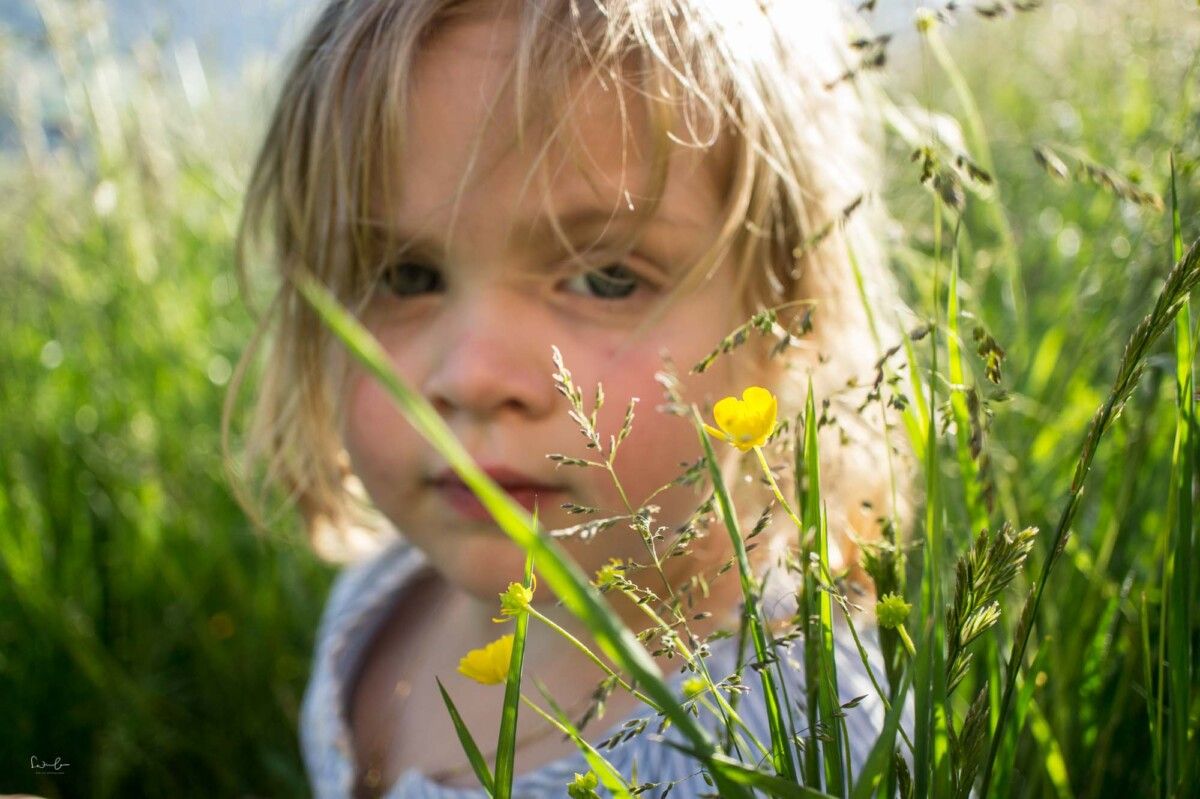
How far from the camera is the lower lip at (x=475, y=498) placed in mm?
1159

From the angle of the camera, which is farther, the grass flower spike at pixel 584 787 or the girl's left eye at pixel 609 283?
the girl's left eye at pixel 609 283

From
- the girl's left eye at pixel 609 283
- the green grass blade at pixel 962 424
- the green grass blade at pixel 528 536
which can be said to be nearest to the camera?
the green grass blade at pixel 528 536

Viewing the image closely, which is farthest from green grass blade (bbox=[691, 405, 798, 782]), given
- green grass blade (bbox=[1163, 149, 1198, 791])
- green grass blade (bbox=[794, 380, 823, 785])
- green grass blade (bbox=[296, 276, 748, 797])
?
green grass blade (bbox=[1163, 149, 1198, 791])

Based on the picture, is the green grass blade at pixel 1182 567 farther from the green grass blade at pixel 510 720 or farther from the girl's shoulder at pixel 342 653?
the girl's shoulder at pixel 342 653

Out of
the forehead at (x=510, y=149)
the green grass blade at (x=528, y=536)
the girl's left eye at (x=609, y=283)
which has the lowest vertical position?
the green grass blade at (x=528, y=536)

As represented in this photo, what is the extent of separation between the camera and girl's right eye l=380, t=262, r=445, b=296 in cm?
130

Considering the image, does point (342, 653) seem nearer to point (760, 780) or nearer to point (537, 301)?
point (537, 301)

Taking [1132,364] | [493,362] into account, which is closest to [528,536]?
[1132,364]

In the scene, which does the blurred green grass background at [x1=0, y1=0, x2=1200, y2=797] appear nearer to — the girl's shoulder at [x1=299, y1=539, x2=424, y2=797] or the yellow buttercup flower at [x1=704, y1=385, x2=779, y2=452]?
the girl's shoulder at [x1=299, y1=539, x2=424, y2=797]

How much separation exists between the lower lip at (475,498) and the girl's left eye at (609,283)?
0.23m

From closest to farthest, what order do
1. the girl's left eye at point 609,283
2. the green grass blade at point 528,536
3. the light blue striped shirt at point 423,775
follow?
1. the green grass blade at point 528,536
2. the light blue striped shirt at point 423,775
3. the girl's left eye at point 609,283

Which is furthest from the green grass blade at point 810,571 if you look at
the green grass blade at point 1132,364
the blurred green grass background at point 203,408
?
the blurred green grass background at point 203,408

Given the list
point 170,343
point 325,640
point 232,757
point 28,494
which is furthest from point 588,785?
point 170,343

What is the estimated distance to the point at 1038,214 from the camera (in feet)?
7.86
